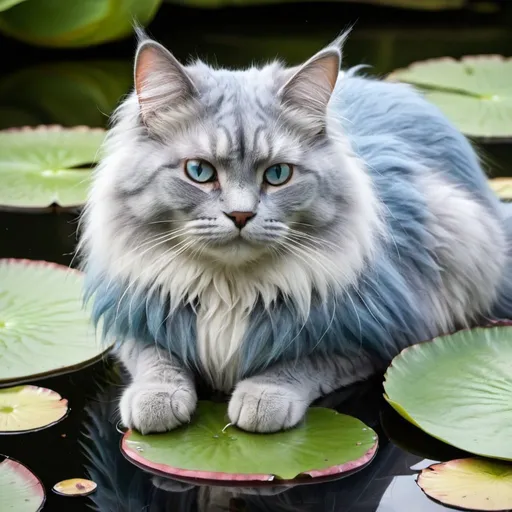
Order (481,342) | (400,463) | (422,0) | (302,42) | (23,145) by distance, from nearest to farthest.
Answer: (400,463), (481,342), (23,145), (302,42), (422,0)

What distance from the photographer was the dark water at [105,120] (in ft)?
5.54

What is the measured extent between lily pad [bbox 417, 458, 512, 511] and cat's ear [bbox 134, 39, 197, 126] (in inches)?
27.3

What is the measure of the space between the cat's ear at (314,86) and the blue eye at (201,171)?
0.17 m

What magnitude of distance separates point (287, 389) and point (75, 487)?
37cm

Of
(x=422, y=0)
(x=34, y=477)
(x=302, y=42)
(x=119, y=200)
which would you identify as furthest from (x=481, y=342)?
(x=422, y=0)

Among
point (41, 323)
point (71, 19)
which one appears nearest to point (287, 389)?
point (41, 323)

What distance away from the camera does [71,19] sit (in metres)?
3.66

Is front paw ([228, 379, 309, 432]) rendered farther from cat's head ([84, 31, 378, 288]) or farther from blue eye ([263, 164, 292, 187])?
blue eye ([263, 164, 292, 187])

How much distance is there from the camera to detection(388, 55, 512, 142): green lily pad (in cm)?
316

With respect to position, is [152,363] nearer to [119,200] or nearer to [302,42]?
[119,200]

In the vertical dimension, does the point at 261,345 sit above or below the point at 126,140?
below

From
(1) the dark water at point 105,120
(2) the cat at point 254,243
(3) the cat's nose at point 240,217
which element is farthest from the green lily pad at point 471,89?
(3) the cat's nose at point 240,217

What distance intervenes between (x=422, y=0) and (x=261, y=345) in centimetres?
A: 289

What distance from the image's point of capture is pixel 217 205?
1.71m
